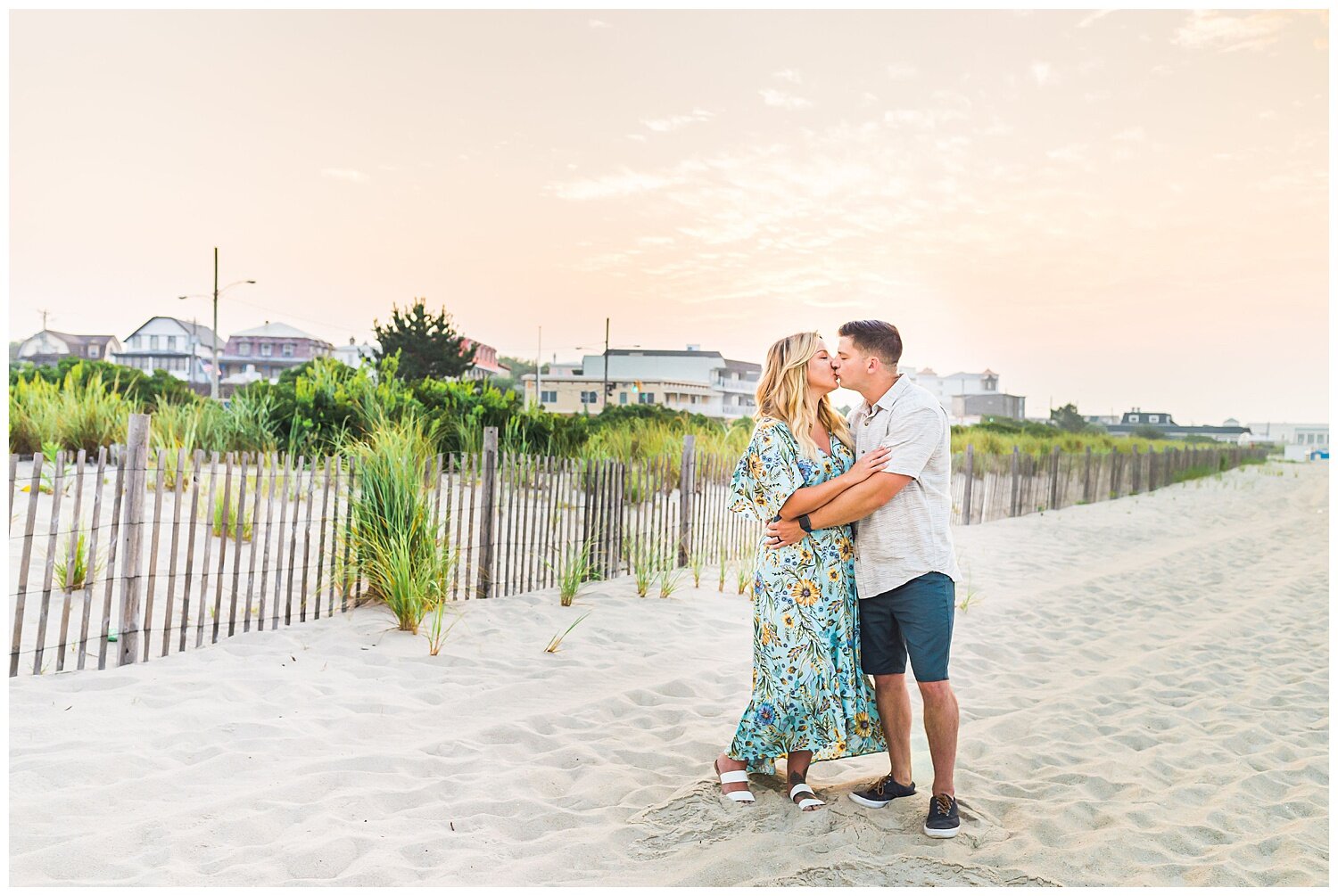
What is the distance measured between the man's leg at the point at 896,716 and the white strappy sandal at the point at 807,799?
34cm

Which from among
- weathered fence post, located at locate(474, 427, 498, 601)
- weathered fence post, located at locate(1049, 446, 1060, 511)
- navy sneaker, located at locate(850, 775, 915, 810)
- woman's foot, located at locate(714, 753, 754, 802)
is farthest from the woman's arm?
weathered fence post, located at locate(1049, 446, 1060, 511)

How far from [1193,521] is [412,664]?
16.9 metres

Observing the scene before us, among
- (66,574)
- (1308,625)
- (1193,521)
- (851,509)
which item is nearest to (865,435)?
(851,509)

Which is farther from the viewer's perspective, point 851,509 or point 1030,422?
point 1030,422

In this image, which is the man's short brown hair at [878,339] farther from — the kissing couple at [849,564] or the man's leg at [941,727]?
the man's leg at [941,727]

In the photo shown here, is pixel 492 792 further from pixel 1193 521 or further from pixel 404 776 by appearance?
pixel 1193 521

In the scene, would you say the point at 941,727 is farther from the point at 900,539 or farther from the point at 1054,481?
the point at 1054,481

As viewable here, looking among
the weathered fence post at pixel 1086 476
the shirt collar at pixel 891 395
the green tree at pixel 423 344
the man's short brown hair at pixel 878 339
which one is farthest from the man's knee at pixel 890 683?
the green tree at pixel 423 344

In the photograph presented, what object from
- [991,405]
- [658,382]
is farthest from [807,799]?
[991,405]

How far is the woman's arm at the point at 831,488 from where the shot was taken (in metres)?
3.31

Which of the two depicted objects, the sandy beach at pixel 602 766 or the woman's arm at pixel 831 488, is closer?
the sandy beach at pixel 602 766

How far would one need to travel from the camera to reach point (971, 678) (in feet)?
19.6

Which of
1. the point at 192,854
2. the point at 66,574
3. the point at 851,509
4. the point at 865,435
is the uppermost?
the point at 865,435

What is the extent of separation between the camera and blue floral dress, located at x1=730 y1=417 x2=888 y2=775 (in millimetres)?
3445
